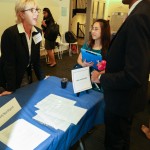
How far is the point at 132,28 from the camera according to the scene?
93cm

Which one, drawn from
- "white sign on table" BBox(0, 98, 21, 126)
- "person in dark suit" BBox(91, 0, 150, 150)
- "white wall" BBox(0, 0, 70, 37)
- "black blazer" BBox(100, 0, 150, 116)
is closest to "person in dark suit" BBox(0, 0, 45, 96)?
"white sign on table" BBox(0, 98, 21, 126)

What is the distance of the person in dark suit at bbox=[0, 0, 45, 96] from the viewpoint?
159 cm

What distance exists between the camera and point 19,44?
1659mm

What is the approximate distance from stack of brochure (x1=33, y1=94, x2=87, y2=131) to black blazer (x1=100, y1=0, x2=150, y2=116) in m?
0.25

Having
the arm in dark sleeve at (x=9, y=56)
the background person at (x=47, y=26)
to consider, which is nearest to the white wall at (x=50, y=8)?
the background person at (x=47, y=26)

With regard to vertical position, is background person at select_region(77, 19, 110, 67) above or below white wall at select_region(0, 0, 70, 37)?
below

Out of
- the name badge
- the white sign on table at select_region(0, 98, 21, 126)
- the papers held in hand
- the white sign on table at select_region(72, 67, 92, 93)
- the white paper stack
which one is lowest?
the white paper stack

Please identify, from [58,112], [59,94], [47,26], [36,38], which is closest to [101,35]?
[36,38]

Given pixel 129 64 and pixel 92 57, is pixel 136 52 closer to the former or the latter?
pixel 129 64

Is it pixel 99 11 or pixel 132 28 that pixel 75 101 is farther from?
pixel 99 11

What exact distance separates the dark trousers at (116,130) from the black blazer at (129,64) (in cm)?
8

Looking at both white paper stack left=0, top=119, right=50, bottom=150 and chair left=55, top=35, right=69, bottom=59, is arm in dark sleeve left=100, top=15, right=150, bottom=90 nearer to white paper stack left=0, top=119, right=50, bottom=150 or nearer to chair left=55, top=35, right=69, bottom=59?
white paper stack left=0, top=119, right=50, bottom=150

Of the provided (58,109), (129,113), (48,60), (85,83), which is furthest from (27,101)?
(48,60)

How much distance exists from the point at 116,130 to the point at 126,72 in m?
0.51
